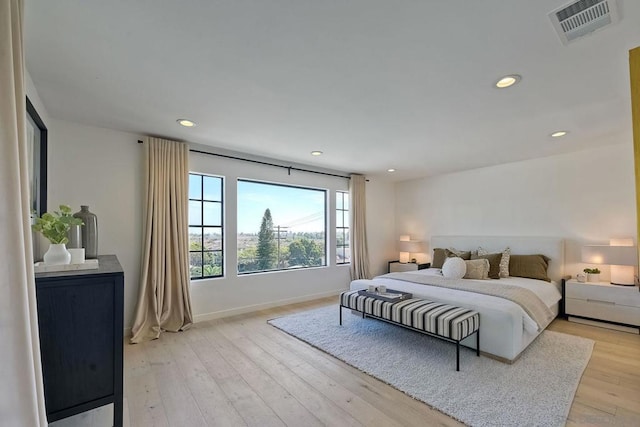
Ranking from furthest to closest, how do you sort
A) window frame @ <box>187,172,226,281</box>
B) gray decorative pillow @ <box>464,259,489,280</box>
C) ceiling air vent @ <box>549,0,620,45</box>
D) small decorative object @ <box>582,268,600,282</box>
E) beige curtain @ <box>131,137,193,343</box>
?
gray decorative pillow @ <box>464,259,489,280</box>, window frame @ <box>187,172,226,281</box>, small decorative object @ <box>582,268,600,282</box>, beige curtain @ <box>131,137,193,343</box>, ceiling air vent @ <box>549,0,620,45</box>

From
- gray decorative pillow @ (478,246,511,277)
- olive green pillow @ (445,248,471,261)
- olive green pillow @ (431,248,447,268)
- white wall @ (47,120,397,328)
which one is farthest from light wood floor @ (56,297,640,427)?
olive green pillow @ (431,248,447,268)

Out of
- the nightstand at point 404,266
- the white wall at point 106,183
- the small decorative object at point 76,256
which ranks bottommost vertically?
the nightstand at point 404,266

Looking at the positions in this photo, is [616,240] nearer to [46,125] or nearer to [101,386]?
[101,386]

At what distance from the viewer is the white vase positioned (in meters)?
1.78

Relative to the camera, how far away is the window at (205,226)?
3.98m

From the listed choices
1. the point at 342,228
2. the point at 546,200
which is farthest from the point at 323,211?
the point at 546,200

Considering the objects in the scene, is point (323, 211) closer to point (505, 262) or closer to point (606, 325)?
point (505, 262)

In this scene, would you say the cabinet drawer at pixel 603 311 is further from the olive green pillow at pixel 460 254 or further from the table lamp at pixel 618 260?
the olive green pillow at pixel 460 254

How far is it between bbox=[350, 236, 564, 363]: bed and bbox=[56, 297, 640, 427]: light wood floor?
21.1 inches

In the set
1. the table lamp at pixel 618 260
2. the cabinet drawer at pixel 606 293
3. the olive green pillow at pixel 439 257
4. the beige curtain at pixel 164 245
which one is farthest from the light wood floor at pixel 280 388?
the olive green pillow at pixel 439 257

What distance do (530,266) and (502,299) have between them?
166cm

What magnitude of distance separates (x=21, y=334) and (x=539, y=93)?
3512 mm

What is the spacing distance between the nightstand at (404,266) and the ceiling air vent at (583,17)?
459 centimetres

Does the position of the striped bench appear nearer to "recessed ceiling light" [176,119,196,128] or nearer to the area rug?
the area rug
